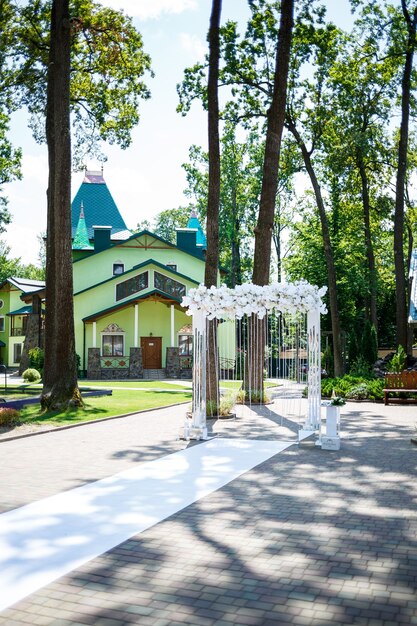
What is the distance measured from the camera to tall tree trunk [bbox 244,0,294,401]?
1919 centimetres

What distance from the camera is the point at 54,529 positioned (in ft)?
20.8

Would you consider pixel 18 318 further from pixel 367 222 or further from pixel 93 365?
pixel 367 222

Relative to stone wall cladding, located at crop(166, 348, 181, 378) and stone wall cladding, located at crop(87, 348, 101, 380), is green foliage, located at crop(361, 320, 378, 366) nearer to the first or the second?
stone wall cladding, located at crop(166, 348, 181, 378)

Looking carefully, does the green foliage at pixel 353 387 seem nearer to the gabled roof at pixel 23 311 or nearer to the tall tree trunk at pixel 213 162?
the tall tree trunk at pixel 213 162

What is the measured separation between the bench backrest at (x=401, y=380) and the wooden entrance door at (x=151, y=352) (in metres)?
21.8

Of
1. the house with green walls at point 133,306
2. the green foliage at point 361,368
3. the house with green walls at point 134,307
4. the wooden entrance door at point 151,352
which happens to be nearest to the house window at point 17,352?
the house with green walls at point 133,306

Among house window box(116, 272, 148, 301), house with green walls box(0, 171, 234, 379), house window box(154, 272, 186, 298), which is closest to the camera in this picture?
house with green walls box(0, 171, 234, 379)

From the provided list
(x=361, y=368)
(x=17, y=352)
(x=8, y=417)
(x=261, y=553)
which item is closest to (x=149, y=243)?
(x=17, y=352)

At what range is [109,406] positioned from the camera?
19.4m

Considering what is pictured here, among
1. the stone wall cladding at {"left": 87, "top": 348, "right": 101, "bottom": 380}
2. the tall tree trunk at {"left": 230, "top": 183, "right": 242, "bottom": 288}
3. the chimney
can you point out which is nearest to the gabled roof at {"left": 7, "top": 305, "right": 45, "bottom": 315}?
the chimney

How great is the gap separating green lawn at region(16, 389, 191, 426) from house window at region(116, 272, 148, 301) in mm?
14482

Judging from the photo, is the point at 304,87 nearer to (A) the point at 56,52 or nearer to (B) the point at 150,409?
(A) the point at 56,52

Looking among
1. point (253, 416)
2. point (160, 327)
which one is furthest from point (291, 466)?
point (160, 327)

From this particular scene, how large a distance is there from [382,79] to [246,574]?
26901 mm
